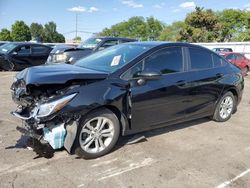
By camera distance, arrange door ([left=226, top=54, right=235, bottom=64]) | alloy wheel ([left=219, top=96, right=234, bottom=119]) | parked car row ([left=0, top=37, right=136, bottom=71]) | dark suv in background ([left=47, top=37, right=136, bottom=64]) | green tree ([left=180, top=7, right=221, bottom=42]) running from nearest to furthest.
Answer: alloy wheel ([left=219, top=96, right=234, bottom=119])
dark suv in background ([left=47, top=37, right=136, bottom=64])
parked car row ([left=0, top=37, right=136, bottom=71])
door ([left=226, top=54, right=235, bottom=64])
green tree ([left=180, top=7, right=221, bottom=42])

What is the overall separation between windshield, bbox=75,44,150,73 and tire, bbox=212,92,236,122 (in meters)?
2.24

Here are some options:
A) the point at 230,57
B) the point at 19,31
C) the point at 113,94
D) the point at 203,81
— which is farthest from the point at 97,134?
Answer: the point at 19,31

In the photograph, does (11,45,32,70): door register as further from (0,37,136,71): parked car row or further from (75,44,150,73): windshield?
(75,44,150,73): windshield

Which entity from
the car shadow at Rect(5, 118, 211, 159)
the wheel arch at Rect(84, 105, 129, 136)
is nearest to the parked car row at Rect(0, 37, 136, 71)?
the car shadow at Rect(5, 118, 211, 159)

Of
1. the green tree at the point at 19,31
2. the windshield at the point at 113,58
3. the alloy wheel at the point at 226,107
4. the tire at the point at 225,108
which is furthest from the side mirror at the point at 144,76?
the green tree at the point at 19,31

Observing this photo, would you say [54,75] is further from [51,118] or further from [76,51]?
[76,51]

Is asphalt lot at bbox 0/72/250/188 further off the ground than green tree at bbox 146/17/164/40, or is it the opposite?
green tree at bbox 146/17/164/40

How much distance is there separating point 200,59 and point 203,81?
43cm

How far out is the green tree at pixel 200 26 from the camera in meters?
50.2

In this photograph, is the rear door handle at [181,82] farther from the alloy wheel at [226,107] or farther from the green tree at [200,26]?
the green tree at [200,26]

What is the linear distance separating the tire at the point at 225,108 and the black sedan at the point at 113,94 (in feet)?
1.31

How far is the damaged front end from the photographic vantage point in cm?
379

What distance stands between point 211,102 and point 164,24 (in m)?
102

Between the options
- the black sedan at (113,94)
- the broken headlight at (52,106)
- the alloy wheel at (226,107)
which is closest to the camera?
the broken headlight at (52,106)
